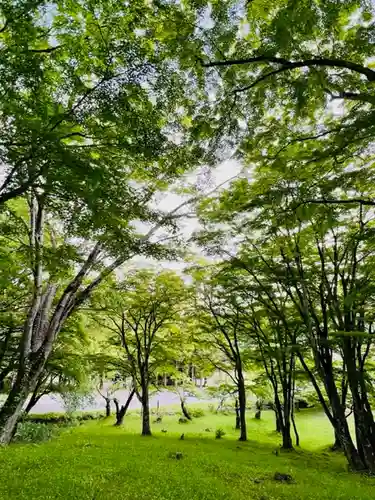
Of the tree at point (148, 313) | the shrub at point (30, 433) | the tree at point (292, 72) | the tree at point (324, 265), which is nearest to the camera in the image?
the tree at point (292, 72)

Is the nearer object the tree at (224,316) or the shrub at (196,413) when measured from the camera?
the tree at (224,316)

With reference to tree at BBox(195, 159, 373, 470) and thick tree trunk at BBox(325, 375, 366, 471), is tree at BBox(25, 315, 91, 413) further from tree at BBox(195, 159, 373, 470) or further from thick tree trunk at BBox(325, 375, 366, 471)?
thick tree trunk at BBox(325, 375, 366, 471)

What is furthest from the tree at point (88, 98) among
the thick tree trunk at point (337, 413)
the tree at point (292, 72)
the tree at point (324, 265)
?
the thick tree trunk at point (337, 413)

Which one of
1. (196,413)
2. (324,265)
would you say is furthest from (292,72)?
(196,413)

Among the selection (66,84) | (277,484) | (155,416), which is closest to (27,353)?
(66,84)

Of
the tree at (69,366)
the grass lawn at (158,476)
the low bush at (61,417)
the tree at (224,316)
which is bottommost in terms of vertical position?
the low bush at (61,417)

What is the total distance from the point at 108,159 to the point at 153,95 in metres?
1.13

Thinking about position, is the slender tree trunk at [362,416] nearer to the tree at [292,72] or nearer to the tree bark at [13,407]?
the tree at [292,72]

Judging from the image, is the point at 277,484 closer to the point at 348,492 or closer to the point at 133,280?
the point at 348,492

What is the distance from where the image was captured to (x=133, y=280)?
44.8ft

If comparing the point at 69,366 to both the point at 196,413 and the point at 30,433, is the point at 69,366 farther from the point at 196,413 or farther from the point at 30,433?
the point at 196,413

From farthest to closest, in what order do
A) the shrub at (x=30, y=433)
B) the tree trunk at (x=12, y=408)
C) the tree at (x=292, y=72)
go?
the shrub at (x=30, y=433) < the tree trunk at (x=12, y=408) < the tree at (x=292, y=72)

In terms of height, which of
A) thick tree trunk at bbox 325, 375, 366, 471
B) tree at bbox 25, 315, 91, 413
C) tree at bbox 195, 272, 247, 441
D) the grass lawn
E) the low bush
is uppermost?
tree at bbox 195, 272, 247, 441

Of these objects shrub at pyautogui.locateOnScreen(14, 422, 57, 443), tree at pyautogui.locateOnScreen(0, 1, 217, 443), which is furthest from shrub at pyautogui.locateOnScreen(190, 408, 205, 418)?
tree at pyautogui.locateOnScreen(0, 1, 217, 443)
